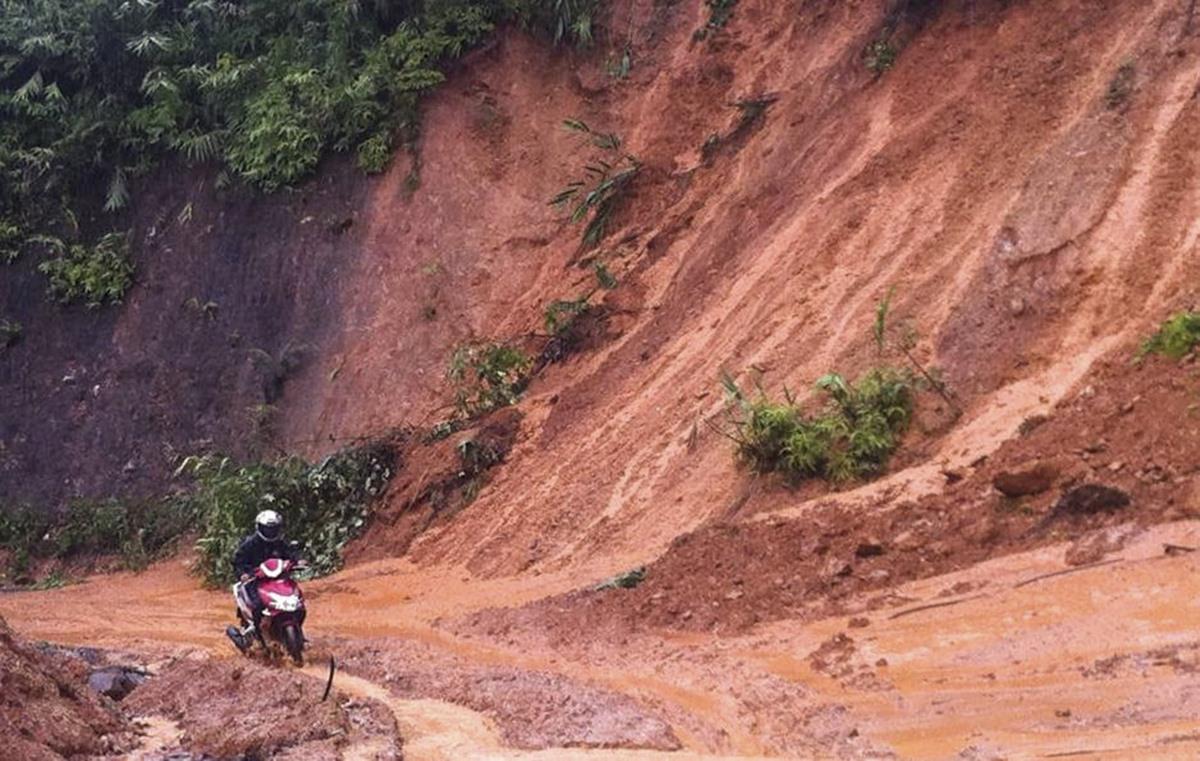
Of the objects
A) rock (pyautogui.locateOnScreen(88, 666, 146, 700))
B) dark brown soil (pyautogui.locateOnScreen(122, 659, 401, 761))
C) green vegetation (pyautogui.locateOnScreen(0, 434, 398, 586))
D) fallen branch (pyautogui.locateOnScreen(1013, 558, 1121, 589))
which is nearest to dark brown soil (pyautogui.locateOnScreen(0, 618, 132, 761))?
Result: dark brown soil (pyautogui.locateOnScreen(122, 659, 401, 761))

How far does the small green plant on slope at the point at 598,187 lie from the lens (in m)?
15.9

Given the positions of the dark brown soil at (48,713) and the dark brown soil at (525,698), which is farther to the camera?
the dark brown soil at (525,698)

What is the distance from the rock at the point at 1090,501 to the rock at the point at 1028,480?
0.67 feet

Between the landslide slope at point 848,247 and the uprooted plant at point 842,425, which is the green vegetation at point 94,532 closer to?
the landslide slope at point 848,247

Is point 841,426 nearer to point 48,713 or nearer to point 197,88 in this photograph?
point 48,713

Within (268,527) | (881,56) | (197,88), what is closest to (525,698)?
(268,527)

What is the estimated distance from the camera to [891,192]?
12.6m

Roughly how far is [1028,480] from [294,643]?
5.25m

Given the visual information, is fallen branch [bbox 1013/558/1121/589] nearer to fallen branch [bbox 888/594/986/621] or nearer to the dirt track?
the dirt track

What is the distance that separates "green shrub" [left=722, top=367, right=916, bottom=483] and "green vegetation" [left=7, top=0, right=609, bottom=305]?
28.6 feet

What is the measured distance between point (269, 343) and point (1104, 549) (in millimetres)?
12578

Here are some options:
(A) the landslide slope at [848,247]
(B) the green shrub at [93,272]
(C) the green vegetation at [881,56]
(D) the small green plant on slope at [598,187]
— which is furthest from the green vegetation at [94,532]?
(C) the green vegetation at [881,56]

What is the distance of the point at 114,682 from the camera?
8.40 m

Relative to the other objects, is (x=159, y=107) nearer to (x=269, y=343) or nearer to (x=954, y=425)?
(x=269, y=343)
